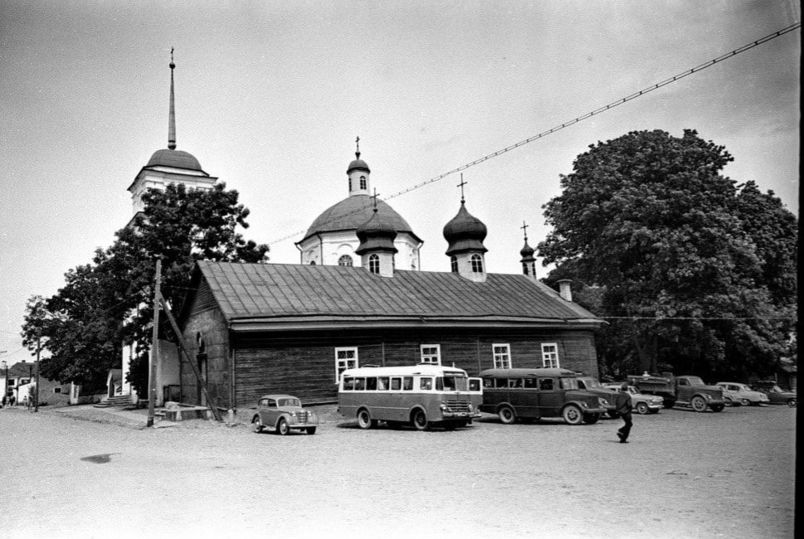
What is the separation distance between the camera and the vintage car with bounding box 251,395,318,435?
1728cm

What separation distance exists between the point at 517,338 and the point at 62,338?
40301 millimetres

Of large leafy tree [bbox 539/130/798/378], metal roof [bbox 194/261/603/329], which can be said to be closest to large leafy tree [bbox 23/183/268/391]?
metal roof [bbox 194/261/603/329]

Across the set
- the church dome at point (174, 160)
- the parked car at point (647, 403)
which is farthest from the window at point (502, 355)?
the church dome at point (174, 160)

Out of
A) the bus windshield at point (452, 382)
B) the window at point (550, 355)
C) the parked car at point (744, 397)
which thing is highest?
the window at point (550, 355)

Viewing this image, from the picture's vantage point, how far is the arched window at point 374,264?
29983mm

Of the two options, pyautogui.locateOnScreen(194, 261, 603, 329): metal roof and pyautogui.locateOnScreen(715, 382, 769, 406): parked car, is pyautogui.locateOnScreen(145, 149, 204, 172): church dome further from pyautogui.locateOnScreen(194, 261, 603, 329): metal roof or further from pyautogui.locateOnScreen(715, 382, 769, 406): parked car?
pyautogui.locateOnScreen(715, 382, 769, 406): parked car

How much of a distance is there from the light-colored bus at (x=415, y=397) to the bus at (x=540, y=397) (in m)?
1.44

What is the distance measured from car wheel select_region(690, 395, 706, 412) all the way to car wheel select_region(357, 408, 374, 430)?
46.0 ft

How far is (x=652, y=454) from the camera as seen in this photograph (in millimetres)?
12117

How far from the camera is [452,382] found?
711 inches

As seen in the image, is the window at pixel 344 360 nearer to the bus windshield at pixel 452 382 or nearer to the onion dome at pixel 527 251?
the bus windshield at pixel 452 382

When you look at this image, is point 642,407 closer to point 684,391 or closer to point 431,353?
point 684,391

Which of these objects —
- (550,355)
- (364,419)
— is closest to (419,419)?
(364,419)

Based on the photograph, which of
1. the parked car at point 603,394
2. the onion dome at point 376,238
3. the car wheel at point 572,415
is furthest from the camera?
the onion dome at point 376,238
